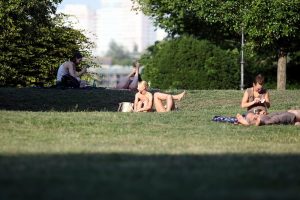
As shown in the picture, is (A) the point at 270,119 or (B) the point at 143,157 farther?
(A) the point at 270,119

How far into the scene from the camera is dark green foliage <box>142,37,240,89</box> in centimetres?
Result: 4166

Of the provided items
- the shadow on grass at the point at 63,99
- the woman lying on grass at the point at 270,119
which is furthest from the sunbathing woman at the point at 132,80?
the woman lying on grass at the point at 270,119

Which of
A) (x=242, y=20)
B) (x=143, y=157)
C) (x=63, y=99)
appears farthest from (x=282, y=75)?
(x=143, y=157)

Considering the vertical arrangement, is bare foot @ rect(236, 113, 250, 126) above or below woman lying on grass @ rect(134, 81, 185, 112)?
below

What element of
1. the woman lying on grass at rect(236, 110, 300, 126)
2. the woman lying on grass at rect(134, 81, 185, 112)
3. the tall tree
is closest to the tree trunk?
the tall tree

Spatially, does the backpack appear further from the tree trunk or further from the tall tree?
the tree trunk

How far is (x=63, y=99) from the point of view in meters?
22.4

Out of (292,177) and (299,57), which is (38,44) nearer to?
(299,57)

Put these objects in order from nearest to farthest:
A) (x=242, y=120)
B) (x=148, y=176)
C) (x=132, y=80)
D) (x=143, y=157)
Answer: (x=148, y=176) → (x=143, y=157) → (x=242, y=120) → (x=132, y=80)

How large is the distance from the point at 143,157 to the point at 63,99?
41.0 ft

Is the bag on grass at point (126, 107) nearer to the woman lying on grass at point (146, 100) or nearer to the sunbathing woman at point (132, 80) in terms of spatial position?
the woman lying on grass at point (146, 100)

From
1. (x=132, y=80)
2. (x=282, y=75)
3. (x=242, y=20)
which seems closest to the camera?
(x=132, y=80)

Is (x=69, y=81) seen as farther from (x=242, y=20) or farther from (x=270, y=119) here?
(x=242, y=20)

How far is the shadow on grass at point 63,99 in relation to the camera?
21281 millimetres
